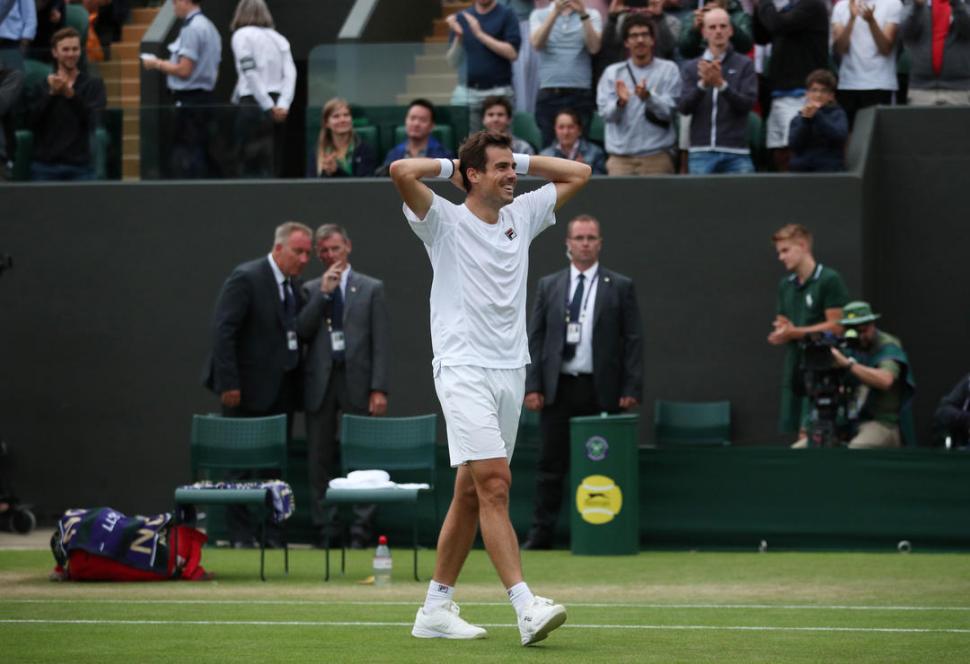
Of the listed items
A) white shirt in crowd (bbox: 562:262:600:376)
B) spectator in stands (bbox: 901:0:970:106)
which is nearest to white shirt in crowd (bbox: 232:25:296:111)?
white shirt in crowd (bbox: 562:262:600:376)

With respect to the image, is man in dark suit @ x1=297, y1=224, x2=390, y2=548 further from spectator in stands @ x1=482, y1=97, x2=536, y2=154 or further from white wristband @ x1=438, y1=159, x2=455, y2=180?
white wristband @ x1=438, y1=159, x2=455, y2=180

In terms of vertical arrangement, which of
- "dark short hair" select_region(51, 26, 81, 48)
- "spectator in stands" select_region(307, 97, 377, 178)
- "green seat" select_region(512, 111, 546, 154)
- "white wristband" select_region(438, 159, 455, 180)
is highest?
"dark short hair" select_region(51, 26, 81, 48)

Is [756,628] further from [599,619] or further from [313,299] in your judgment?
[313,299]

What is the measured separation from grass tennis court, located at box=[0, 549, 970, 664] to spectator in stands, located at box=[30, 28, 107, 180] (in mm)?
4583

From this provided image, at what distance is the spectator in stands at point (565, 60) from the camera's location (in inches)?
591

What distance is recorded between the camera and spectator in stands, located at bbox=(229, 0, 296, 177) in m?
15.2

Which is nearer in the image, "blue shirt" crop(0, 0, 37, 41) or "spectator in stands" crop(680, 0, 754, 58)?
"spectator in stands" crop(680, 0, 754, 58)

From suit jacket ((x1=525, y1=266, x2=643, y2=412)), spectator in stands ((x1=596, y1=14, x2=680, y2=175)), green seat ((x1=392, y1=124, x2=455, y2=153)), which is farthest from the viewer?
green seat ((x1=392, y1=124, x2=455, y2=153))

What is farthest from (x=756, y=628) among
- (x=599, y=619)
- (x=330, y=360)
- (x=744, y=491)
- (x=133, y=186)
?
(x=133, y=186)

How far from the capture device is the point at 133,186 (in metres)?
15.6

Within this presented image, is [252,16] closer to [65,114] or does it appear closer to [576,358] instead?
[65,114]

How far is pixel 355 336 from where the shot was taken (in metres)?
13.2

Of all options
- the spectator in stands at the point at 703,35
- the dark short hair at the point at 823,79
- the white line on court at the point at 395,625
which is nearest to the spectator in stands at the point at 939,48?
the dark short hair at the point at 823,79

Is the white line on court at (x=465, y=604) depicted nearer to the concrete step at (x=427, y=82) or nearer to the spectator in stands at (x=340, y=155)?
the concrete step at (x=427, y=82)
